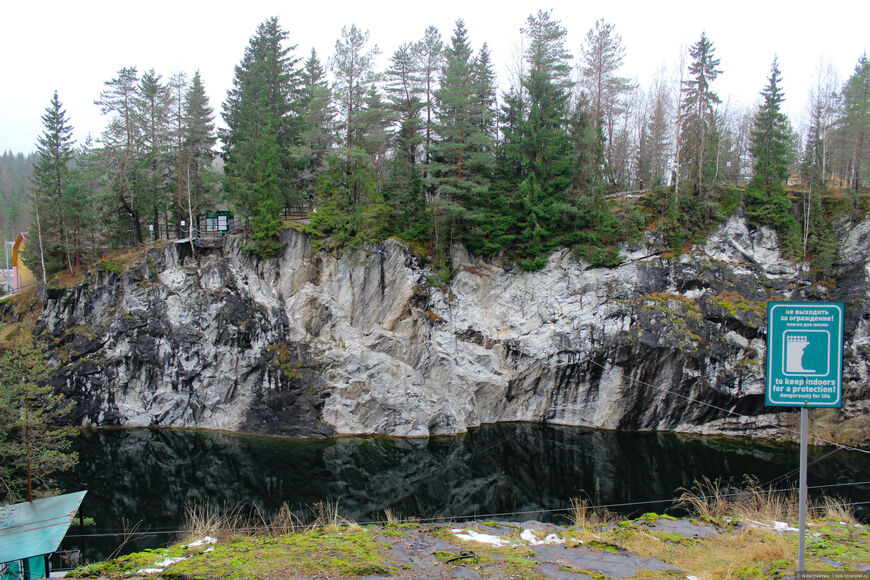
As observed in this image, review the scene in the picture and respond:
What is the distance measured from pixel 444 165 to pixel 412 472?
55.2ft

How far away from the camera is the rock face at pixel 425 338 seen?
82.1 feet

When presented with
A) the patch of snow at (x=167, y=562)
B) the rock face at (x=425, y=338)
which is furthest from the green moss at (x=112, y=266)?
the patch of snow at (x=167, y=562)

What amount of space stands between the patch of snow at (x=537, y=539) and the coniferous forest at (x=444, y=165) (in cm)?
2000

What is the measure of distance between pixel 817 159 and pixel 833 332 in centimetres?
3433

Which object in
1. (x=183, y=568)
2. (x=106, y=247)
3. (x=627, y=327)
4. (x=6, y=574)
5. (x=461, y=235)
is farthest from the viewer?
(x=106, y=247)

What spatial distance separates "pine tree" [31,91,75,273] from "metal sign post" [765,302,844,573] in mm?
37519

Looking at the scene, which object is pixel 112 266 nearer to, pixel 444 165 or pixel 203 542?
pixel 444 165

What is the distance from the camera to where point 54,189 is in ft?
101

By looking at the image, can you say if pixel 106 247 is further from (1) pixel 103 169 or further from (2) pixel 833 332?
(2) pixel 833 332

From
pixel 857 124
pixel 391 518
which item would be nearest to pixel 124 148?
pixel 391 518

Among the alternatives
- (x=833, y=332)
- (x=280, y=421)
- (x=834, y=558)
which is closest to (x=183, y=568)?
(x=833, y=332)

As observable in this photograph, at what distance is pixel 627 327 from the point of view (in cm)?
2539

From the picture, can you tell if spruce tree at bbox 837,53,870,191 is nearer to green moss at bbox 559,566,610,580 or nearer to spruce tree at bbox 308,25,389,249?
spruce tree at bbox 308,25,389,249

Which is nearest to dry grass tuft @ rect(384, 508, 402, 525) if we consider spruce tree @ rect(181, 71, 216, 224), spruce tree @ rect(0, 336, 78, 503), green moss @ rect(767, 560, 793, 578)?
green moss @ rect(767, 560, 793, 578)
